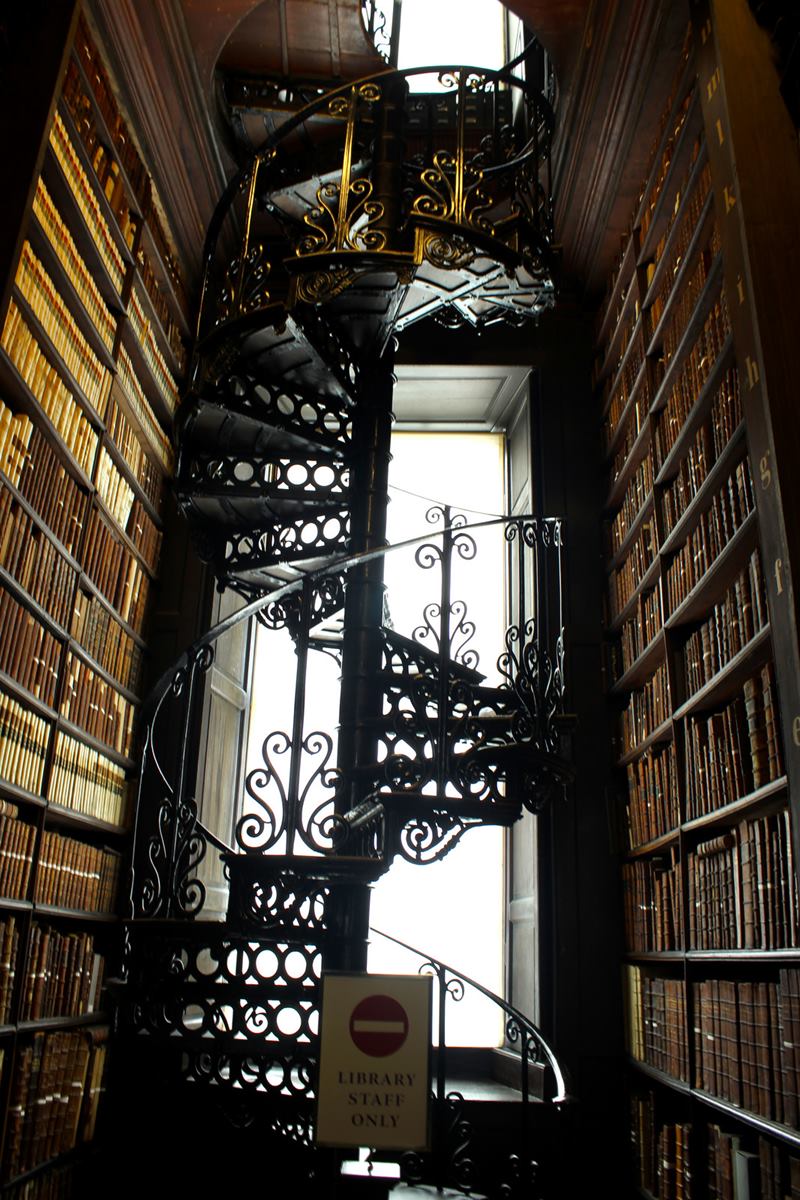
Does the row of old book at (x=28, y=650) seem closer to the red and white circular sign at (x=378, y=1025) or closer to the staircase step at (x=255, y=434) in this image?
the staircase step at (x=255, y=434)

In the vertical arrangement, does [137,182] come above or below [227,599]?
above

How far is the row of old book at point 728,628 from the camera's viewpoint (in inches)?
96.7

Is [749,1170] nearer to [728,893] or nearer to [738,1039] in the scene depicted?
[738,1039]

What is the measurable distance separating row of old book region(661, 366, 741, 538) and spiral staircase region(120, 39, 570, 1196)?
0.50 metres

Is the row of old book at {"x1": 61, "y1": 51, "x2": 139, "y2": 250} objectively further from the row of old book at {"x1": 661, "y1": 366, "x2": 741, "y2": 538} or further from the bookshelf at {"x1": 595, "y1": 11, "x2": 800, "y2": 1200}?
the row of old book at {"x1": 661, "y1": 366, "x2": 741, "y2": 538}

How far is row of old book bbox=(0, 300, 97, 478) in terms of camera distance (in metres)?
2.73

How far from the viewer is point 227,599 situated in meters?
4.70

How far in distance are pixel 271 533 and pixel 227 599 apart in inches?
31.0

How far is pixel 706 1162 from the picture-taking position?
105 inches

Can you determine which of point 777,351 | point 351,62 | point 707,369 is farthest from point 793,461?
point 351,62

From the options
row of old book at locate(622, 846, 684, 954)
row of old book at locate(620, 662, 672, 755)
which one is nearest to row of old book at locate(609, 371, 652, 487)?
row of old book at locate(620, 662, 672, 755)

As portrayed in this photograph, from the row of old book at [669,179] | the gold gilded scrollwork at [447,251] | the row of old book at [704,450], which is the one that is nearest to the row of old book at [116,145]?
the gold gilded scrollwork at [447,251]

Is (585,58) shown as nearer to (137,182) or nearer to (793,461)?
(137,182)

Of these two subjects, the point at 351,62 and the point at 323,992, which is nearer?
the point at 323,992
